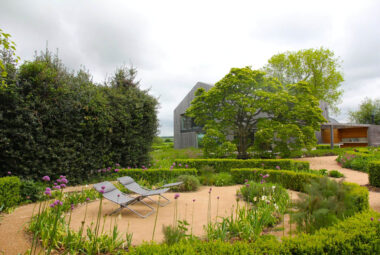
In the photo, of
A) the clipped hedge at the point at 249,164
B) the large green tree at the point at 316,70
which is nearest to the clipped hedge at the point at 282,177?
the clipped hedge at the point at 249,164

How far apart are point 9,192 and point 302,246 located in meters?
5.72

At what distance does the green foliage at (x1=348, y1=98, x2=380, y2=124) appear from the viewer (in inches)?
1449

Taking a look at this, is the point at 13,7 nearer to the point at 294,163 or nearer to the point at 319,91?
the point at 294,163

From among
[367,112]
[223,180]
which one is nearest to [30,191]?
[223,180]

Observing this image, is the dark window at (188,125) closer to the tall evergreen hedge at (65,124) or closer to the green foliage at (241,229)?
the tall evergreen hedge at (65,124)

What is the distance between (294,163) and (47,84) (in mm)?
9259

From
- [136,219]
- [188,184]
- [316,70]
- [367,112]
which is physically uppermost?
[316,70]

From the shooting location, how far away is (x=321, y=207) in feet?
8.95

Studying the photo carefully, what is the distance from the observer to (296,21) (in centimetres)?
592

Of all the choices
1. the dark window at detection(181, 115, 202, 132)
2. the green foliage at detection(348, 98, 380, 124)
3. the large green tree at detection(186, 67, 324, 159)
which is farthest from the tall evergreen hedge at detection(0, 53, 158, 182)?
the green foliage at detection(348, 98, 380, 124)

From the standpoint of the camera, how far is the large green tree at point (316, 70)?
26.2 meters

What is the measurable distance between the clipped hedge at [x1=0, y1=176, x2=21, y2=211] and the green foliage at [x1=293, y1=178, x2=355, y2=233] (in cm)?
558

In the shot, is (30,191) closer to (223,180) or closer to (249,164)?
(223,180)

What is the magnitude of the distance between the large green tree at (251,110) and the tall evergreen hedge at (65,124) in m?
3.91
